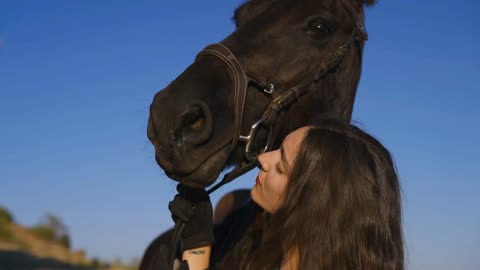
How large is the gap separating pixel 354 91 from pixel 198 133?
4.77 feet

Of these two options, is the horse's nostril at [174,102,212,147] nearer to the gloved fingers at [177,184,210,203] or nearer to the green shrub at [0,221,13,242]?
the gloved fingers at [177,184,210,203]

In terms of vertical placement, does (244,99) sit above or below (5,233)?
below

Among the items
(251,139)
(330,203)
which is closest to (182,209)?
(251,139)

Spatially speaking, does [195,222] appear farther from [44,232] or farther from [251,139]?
[44,232]

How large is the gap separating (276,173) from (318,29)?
1.30m

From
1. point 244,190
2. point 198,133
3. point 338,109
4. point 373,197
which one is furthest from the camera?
point 244,190

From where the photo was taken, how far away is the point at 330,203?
2.09m

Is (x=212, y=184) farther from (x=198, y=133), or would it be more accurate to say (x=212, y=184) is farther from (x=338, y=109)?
(x=338, y=109)

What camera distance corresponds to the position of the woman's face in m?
2.21

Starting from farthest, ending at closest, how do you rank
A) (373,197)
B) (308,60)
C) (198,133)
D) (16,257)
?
(16,257) < (308,60) < (198,133) < (373,197)

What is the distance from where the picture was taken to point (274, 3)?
3.28 metres

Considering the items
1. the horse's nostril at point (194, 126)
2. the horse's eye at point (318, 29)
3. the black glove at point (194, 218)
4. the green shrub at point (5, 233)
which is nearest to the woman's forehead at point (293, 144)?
the horse's nostril at point (194, 126)

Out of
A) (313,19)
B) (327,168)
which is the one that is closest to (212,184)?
(327,168)

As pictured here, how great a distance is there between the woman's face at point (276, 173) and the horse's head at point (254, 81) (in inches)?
13.7
